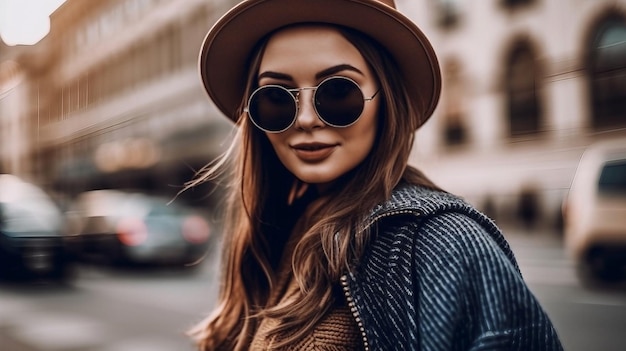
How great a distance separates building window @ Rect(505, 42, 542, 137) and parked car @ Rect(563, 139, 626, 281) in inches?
447

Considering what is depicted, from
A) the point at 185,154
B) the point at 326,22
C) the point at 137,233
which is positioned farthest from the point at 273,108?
the point at 185,154

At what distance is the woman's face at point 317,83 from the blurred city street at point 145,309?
4.41 m

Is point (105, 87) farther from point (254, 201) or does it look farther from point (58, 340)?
point (254, 201)

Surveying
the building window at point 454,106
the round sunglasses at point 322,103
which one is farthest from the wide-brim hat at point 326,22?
the building window at point 454,106

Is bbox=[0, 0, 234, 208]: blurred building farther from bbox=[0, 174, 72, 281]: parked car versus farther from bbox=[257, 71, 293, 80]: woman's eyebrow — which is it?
bbox=[257, 71, 293, 80]: woman's eyebrow

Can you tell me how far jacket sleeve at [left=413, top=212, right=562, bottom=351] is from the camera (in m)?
0.92

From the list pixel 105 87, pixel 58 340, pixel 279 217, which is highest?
pixel 105 87

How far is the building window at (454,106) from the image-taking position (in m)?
22.0

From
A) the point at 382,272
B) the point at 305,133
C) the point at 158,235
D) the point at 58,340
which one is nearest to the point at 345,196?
the point at 305,133

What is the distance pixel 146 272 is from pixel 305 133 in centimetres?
1003

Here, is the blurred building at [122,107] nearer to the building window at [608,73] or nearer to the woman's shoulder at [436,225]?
the building window at [608,73]

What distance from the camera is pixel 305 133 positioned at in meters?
1.38

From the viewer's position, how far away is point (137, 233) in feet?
35.0

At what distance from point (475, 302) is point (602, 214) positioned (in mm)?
8313
